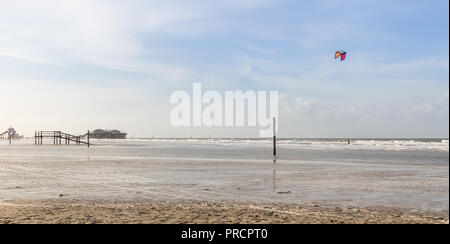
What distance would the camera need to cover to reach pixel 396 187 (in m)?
15.0

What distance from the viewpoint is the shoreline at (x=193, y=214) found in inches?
346

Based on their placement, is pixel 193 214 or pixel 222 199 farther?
pixel 222 199

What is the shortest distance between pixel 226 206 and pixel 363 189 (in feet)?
19.8

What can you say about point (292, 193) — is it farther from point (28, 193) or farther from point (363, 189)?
point (28, 193)

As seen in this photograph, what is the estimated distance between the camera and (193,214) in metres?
9.59

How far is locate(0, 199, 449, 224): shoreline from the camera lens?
8.80m

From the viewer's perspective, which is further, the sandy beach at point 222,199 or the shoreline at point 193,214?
the sandy beach at point 222,199

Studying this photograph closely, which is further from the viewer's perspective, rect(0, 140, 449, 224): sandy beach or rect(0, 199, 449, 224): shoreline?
rect(0, 140, 449, 224): sandy beach

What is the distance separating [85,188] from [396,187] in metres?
11.4
